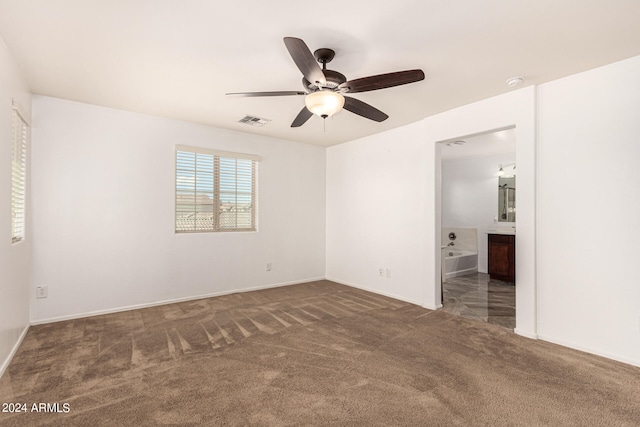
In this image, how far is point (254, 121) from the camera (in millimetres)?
4328

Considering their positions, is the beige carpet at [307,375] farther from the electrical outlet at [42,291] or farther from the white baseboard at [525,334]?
the electrical outlet at [42,291]

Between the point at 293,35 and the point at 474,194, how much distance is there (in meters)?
5.93

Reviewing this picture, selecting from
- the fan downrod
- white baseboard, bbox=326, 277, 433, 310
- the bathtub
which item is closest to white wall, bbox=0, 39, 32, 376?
the fan downrod

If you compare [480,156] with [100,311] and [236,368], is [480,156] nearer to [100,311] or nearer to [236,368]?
[236,368]

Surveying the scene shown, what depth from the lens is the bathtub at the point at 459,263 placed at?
6191 mm

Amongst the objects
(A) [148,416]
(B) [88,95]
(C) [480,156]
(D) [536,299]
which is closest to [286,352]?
(A) [148,416]

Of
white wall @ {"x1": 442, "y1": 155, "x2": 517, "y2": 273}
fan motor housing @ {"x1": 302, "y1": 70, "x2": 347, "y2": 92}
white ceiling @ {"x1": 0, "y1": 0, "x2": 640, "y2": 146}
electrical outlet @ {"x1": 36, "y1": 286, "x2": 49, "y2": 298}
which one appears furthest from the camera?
white wall @ {"x1": 442, "y1": 155, "x2": 517, "y2": 273}

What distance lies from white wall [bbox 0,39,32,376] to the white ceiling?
177 millimetres

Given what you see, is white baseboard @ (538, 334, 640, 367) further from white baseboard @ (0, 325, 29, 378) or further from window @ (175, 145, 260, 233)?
white baseboard @ (0, 325, 29, 378)

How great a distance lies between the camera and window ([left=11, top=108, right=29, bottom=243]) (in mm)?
2861

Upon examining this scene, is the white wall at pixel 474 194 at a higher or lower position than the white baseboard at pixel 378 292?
higher

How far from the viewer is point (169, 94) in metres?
3.38

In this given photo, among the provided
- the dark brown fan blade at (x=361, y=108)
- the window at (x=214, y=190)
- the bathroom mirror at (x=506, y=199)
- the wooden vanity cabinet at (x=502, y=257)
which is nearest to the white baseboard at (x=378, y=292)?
the window at (x=214, y=190)

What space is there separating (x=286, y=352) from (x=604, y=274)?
9.14ft
